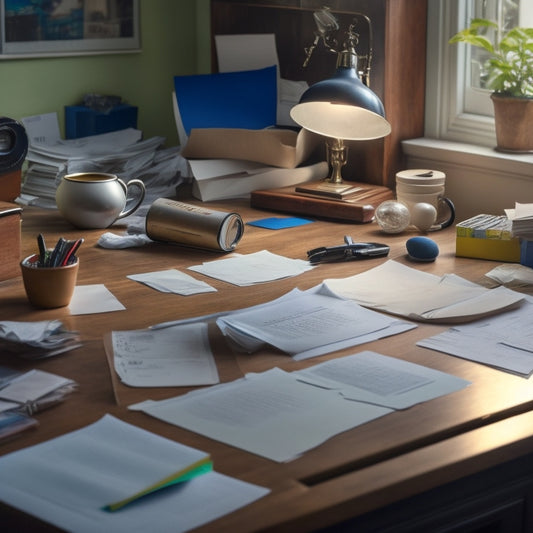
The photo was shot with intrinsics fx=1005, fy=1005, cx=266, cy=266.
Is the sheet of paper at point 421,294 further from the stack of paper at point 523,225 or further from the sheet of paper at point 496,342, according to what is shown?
the stack of paper at point 523,225

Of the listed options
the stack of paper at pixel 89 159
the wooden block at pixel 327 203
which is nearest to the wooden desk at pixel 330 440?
the wooden block at pixel 327 203

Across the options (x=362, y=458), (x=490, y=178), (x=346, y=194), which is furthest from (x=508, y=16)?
(x=362, y=458)

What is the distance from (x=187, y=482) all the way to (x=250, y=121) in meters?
1.72

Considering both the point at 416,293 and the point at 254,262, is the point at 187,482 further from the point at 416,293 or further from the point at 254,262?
the point at 254,262

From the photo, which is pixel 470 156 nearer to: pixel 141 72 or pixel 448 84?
pixel 448 84

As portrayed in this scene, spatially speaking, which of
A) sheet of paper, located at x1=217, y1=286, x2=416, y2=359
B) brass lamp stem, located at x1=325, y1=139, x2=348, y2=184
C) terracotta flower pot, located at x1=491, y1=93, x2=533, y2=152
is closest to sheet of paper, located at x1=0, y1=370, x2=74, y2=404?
sheet of paper, located at x1=217, y1=286, x2=416, y2=359

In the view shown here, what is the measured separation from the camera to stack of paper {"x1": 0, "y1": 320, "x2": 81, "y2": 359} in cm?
150

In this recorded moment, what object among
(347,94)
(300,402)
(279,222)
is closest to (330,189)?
(279,222)

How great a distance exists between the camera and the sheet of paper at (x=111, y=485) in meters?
1.04

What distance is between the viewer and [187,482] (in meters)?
1.13

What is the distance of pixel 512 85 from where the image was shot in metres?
2.38

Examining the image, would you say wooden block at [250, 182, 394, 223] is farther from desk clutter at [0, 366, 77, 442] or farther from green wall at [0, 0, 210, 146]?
desk clutter at [0, 366, 77, 442]

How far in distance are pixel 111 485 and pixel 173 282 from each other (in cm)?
82

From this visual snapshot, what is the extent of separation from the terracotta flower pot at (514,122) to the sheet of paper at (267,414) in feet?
3.92
